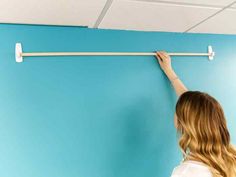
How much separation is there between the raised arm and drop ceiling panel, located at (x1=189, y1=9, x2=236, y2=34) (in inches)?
10.6

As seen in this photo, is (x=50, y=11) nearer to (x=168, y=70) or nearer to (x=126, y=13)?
(x=126, y=13)

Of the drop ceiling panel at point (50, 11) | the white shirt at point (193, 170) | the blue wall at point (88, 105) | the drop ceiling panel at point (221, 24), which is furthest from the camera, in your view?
A: the drop ceiling panel at point (221, 24)

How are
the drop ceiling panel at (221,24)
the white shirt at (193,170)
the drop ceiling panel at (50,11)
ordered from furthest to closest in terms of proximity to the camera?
the drop ceiling panel at (221,24) < the drop ceiling panel at (50,11) < the white shirt at (193,170)

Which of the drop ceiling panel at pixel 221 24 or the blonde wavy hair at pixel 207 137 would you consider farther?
the drop ceiling panel at pixel 221 24

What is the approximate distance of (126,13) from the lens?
1.38 m

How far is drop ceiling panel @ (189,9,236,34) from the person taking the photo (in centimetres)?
152

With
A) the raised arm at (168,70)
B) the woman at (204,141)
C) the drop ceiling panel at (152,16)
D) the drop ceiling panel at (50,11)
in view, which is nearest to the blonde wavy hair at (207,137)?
the woman at (204,141)

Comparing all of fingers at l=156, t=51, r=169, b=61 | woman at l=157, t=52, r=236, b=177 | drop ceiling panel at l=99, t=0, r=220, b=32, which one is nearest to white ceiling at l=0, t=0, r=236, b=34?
drop ceiling panel at l=99, t=0, r=220, b=32

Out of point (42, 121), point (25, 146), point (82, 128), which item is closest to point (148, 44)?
point (82, 128)

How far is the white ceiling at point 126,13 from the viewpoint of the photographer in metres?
1.23

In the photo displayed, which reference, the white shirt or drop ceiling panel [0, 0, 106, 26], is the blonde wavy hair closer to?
the white shirt

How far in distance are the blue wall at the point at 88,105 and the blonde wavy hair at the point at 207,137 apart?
0.38m

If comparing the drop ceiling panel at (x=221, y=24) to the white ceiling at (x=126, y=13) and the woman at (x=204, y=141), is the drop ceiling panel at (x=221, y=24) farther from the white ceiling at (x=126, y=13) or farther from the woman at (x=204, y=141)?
the woman at (x=204, y=141)

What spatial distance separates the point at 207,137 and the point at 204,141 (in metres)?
0.02
